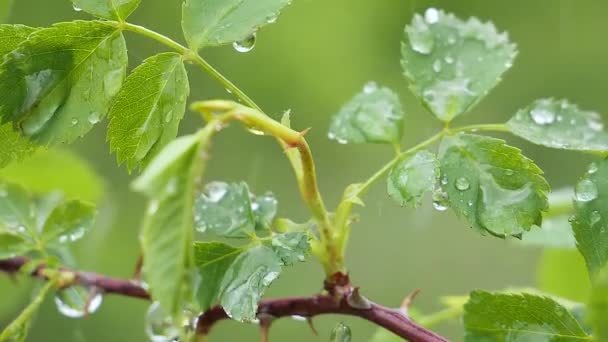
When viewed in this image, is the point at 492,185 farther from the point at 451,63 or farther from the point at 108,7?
the point at 108,7

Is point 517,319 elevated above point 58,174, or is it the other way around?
point 517,319

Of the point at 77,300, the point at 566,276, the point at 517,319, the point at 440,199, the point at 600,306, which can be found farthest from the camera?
the point at 566,276

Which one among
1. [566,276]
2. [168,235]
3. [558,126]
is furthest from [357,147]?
[168,235]

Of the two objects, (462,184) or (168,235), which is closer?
(168,235)

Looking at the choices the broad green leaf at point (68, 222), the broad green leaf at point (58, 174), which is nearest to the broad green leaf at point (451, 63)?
the broad green leaf at point (68, 222)

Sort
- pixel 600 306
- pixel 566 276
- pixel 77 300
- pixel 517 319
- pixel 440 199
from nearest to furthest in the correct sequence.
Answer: pixel 600 306 → pixel 517 319 → pixel 440 199 → pixel 77 300 → pixel 566 276

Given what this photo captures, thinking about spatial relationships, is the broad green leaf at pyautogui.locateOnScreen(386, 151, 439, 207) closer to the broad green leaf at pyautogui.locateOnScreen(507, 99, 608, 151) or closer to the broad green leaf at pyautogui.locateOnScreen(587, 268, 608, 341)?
the broad green leaf at pyautogui.locateOnScreen(507, 99, 608, 151)

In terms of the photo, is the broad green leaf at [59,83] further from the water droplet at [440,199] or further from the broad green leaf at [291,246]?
the water droplet at [440,199]
